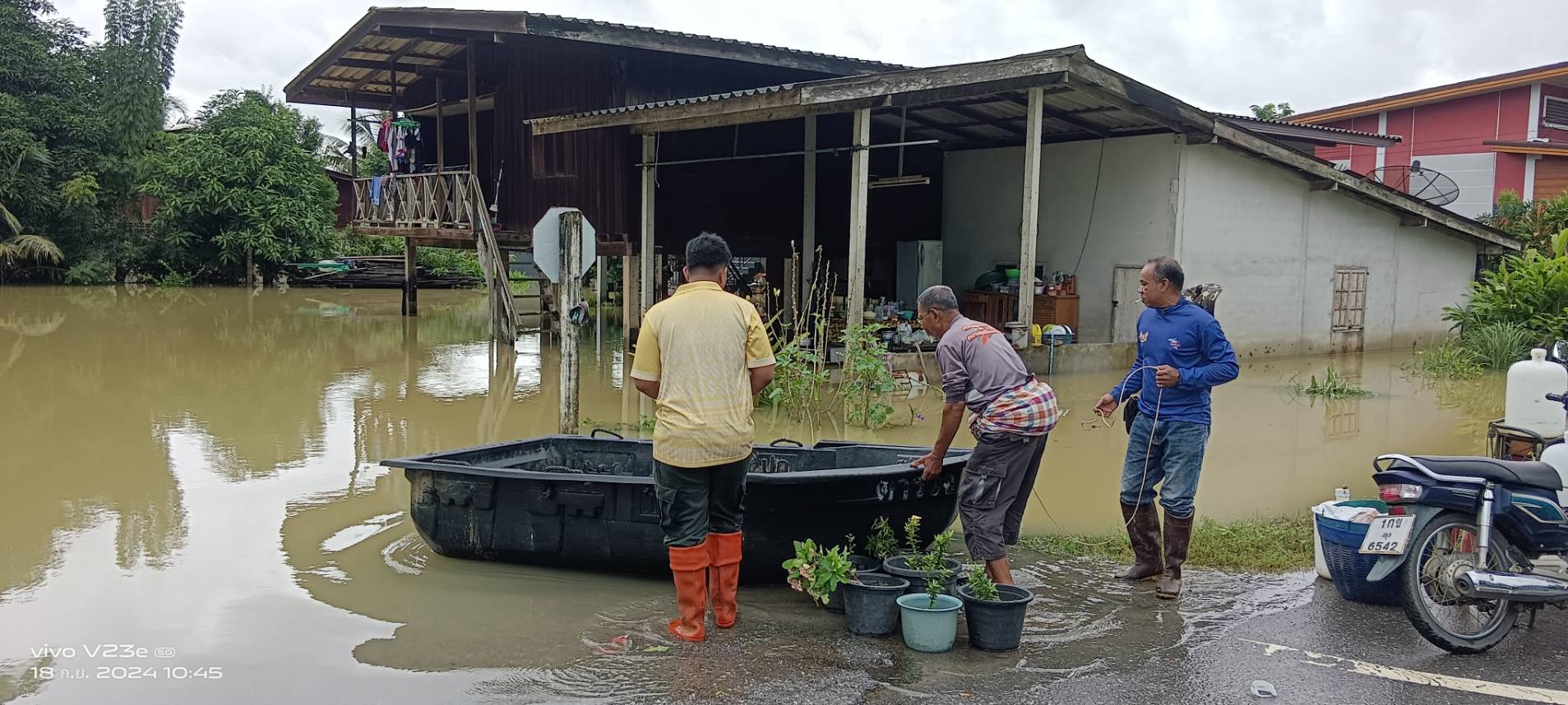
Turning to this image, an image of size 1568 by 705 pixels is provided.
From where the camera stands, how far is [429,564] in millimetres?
6262

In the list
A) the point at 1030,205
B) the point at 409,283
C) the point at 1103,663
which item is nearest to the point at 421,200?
the point at 409,283

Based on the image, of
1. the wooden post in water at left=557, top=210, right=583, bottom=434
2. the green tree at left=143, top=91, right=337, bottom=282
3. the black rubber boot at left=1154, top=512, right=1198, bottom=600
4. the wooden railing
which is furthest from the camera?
the green tree at left=143, top=91, right=337, bottom=282

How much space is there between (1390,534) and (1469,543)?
0.40 m

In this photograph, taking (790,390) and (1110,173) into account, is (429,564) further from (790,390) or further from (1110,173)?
(1110,173)

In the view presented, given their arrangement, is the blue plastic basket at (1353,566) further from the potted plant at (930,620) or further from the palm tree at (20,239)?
the palm tree at (20,239)

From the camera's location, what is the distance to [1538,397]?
5.69 meters

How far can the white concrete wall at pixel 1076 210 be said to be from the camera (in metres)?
15.7

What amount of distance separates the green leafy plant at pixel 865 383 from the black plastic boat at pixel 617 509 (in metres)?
4.38

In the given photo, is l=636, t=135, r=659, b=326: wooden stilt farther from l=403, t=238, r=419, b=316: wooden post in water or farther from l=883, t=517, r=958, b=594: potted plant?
l=883, t=517, r=958, b=594: potted plant

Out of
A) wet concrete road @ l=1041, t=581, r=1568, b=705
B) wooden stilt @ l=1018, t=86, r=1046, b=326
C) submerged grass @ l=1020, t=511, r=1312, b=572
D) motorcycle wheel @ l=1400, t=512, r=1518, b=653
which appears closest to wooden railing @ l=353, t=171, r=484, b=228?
wooden stilt @ l=1018, t=86, r=1046, b=326

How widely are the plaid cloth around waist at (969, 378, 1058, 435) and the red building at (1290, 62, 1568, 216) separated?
22.2 metres

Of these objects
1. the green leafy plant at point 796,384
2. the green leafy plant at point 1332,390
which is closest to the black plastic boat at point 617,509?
the green leafy plant at point 796,384

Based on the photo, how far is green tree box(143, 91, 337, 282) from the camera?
3116 cm

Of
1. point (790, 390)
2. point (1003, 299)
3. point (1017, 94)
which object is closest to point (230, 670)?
point (790, 390)
